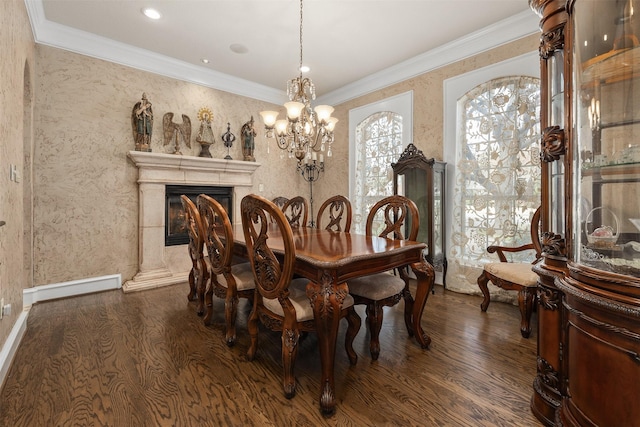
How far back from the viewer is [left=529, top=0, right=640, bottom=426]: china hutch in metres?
0.95

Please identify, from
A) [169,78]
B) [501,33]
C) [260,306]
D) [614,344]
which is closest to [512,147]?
[501,33]

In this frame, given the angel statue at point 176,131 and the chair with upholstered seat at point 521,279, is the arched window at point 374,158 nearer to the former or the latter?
the chair with upholstered seat at point 521,279

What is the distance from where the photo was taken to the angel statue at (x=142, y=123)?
3518 millimetres

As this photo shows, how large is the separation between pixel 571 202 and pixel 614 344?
1.80 feet

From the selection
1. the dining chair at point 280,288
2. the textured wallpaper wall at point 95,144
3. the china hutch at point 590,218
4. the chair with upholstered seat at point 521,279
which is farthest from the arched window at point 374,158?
the dining chair at point 280,288

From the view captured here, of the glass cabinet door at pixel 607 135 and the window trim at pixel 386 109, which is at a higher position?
the window trim at pixel 386 109

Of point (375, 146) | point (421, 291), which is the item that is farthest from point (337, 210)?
point (375, 146)

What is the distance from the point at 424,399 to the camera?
1491 mm

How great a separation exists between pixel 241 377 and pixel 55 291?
2774 mm

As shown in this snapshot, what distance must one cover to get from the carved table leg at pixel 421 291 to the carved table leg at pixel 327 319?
71cm

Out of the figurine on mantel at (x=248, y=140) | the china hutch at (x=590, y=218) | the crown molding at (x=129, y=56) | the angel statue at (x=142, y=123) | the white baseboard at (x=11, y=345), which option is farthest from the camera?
the figurine on mantel at (x=248, y=140)

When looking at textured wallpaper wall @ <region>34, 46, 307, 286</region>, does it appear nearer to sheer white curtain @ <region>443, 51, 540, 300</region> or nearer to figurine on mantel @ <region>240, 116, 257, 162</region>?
figurine on mantel @ <region>240, 116, 257, 162</region>

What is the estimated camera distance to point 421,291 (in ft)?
6.42

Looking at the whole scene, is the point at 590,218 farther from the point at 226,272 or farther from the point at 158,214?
the point at 158,214
